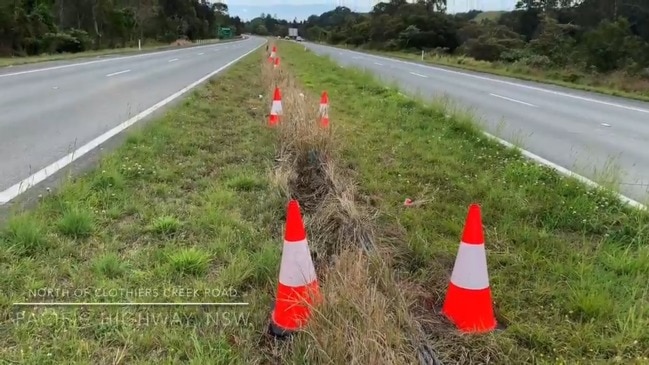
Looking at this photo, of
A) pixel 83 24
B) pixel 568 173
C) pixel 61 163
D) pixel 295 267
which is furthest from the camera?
pixel 83 24

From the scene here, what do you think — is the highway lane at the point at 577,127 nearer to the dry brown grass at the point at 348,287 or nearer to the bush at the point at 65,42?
the dry brown grass at the point at 348,287

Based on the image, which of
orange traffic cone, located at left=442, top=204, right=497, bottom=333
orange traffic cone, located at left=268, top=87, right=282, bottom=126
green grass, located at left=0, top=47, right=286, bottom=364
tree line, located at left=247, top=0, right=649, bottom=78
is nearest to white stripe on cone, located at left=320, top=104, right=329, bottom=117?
orange traffic cone, located at left=268, top=87, right=282, bottom=126

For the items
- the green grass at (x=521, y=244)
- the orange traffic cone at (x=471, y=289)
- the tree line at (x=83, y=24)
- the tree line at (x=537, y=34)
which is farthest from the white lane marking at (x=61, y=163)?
the tree line at (x=537, y=34)

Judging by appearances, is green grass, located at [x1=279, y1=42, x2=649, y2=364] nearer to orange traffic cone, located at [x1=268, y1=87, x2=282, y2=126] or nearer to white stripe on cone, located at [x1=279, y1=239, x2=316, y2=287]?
white stripe on cone, located at [x1=279, y1=239, x2=316, y2=287]

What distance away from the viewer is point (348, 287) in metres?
2.80

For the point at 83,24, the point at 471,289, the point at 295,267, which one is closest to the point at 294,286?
the point at 295,267

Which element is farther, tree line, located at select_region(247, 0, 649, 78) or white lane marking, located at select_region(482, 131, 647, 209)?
tree line, located at select_region(247, 0, 649, 78)

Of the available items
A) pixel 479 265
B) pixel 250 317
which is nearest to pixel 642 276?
pixel 479 265

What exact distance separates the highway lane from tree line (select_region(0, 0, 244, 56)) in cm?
2498

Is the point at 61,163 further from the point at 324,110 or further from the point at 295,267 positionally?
the point at 295,267

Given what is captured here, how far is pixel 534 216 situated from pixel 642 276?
1.24 meters

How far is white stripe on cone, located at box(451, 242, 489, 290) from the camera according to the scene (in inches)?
118

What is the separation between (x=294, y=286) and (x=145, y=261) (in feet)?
3.95

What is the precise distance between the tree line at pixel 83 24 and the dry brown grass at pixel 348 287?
1153 inches
